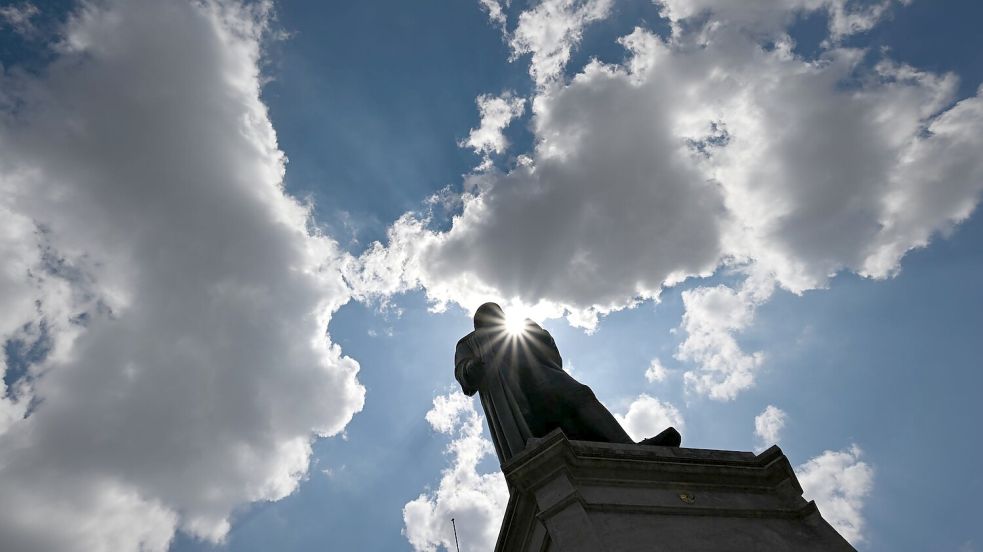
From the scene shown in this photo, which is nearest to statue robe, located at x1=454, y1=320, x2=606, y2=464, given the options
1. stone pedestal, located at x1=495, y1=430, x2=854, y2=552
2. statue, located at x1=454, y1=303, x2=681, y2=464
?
statue, located at x1=454, y1=303, x2=681, y2=464

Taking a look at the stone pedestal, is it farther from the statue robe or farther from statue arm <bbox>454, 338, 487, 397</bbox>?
statue arm <bbox>454, 338, 487, 397</bbox>

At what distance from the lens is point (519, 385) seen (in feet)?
31.1

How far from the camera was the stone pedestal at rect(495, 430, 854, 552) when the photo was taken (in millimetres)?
6059

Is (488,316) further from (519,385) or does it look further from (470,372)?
(519,385)

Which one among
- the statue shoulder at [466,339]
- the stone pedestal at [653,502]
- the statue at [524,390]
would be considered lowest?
the stone pedestal at [653,502]

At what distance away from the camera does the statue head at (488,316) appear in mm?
11148

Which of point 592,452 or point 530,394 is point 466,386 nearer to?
point 530,394

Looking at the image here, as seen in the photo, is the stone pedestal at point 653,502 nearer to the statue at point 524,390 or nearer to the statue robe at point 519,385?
the statue at point 524,390

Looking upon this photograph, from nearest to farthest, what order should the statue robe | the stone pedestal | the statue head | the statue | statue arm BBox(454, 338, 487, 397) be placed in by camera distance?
the stone pedestal, the statue, the statue robe, statue arm BBox(454, 338, 487, 397), the statue head

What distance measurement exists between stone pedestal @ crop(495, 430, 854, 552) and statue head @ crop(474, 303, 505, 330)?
4.36m

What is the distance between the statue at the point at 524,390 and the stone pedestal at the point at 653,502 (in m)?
0.98

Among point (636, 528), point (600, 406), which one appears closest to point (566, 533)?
point (636, 528)

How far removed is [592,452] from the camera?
6875 millimetres

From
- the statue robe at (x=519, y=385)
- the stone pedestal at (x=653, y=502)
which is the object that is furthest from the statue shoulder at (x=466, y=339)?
the stone pedestal at (x=653, y=502)
